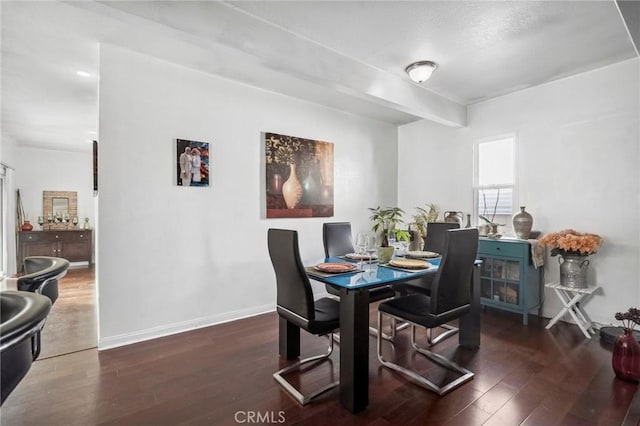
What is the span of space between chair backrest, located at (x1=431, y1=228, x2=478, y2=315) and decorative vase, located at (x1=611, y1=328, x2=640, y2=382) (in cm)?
112

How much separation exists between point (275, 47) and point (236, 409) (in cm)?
261

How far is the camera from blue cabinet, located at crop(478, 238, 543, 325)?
3.41 m

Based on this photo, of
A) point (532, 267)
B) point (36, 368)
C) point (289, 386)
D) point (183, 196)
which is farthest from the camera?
point (532, 267)

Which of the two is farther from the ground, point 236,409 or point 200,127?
point 200,127

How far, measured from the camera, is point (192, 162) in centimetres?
328

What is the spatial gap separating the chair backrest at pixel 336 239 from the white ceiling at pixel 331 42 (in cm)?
144

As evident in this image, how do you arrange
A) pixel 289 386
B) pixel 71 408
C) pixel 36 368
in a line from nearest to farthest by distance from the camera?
pixel 71 408 → pixel 289 386 → pixel 36 368

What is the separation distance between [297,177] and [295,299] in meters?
2.21

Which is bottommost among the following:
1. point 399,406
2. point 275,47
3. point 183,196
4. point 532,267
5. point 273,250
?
point 399,406

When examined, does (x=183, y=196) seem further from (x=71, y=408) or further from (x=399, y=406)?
(x=399, y=406)

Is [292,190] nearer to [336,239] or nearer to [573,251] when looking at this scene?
[336,239]

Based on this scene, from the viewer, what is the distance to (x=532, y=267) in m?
3.48

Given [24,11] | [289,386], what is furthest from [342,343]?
[24,11]

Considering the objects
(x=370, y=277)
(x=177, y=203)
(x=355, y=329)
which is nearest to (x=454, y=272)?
(x=370, y=277)
